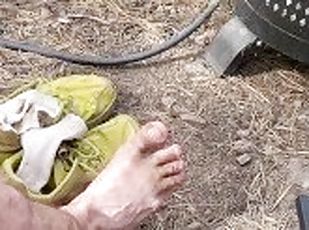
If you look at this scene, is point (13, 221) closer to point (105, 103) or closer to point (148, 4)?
point (105, 103)

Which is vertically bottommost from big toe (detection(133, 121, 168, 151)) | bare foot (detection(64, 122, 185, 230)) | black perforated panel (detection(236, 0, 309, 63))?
bare foot (detection(64, 122, 185, 230))

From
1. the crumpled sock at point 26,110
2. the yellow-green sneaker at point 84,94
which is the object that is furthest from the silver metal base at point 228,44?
the crumpled sock at point 26,110

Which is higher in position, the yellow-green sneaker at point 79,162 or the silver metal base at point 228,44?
the silver metal base at point 228,44

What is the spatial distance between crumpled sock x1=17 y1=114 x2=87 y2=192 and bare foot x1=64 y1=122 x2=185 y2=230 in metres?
0.12

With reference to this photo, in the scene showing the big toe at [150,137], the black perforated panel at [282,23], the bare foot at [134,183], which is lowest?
the bare foot at [134,183]

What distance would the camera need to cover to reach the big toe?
1.53 m

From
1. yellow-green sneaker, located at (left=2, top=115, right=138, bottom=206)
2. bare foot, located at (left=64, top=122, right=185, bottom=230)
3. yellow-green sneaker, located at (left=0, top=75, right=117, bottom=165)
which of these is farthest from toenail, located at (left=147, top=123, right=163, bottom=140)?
yellow-green sneaker, located at (left=0, top=75, right=117, bottom=165)

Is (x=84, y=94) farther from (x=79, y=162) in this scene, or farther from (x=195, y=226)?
(x=195, y=226)

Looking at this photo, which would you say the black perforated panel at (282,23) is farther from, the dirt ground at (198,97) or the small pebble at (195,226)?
the small pebble at (195,226)

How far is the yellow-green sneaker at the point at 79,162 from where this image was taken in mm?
1581

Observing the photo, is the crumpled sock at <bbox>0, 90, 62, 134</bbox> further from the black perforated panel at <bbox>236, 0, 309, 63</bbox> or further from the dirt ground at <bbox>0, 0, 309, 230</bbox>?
the black perforated panel at <bbox>236, 0, 309, 63</bbox>

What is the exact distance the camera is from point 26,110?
1.71m

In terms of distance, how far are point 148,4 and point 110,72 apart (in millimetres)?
293

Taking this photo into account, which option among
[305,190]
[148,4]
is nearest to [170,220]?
[305,190]
